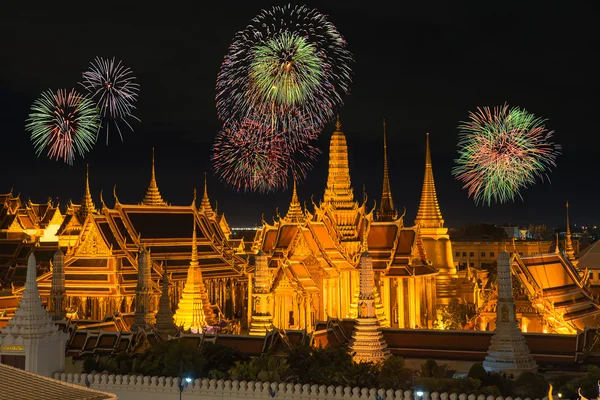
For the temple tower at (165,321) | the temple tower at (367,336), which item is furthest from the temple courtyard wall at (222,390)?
the temple tower at (165,321)

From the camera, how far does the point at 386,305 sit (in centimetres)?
4575

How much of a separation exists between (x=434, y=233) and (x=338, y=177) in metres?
8.18

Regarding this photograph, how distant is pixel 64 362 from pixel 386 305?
19.9 meters

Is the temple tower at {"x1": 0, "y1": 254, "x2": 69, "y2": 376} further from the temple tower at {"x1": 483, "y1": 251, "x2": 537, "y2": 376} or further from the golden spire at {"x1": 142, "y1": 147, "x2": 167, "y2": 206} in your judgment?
the golden spire at {"x1": 142, "y1": 147, "x2": 167, "y2": 206}

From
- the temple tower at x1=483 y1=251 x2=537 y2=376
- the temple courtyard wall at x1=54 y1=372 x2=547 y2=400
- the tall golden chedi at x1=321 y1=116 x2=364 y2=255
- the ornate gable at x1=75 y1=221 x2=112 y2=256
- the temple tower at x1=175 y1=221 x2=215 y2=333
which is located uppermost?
the tall golden chedi at x1=321 y1=116 x2=364 y2=255

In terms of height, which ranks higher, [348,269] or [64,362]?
[348,269]

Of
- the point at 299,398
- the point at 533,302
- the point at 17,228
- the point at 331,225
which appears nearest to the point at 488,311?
the point at 533,302

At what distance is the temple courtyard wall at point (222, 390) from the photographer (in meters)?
24.9

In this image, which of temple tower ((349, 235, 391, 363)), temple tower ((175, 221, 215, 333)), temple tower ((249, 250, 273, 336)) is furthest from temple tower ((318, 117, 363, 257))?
temple tower ((349, 235, 391, 363))

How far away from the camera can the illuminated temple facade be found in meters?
37.6

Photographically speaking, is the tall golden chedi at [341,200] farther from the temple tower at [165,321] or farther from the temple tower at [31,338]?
the temple tower at [31,338]

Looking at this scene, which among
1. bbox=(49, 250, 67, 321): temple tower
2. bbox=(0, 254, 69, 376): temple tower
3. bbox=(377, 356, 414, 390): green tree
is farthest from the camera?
bbox=(49, 250, 67, 321): temple tower

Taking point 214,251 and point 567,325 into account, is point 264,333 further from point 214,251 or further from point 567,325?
point 214,251

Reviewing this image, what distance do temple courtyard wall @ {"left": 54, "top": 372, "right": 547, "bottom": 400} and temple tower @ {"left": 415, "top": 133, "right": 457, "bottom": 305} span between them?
27.1 metres
